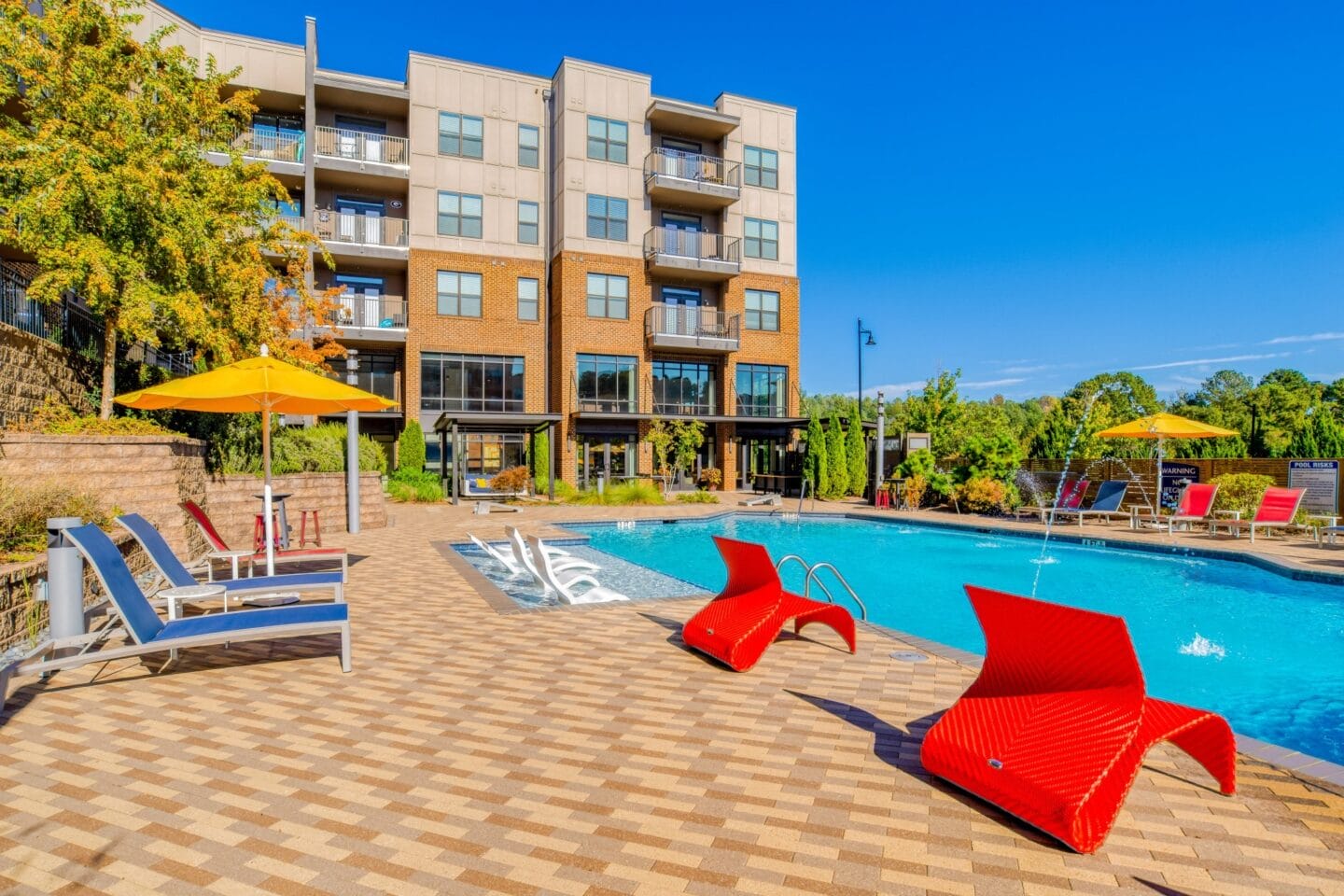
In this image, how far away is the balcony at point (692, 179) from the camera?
90.3 feet

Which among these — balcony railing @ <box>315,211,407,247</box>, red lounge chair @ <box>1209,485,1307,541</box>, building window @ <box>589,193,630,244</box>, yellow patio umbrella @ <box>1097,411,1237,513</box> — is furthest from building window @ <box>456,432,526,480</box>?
red lounge chair @ <box>1209,485,1307,541</box>

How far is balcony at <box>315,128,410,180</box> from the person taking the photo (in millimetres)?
23984

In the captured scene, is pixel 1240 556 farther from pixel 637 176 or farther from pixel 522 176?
pixel 522 176

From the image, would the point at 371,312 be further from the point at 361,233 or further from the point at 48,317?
the point at 48,317

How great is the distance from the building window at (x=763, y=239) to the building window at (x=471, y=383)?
10563 millimetres

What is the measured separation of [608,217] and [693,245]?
343 cm

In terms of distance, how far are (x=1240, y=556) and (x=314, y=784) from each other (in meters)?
14.0

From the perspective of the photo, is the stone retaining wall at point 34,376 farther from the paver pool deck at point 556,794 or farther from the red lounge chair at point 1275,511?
the red lounge chair at point 1275,511

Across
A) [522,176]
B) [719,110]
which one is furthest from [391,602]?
[719,110]

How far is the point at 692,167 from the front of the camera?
28.3 m

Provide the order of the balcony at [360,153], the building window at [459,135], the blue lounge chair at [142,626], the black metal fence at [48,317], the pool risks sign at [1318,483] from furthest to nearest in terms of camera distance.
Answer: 1. the building window at [459,135]
2. the balcony at [360,153]
3. the pool risks sign at [1318,483]
4. the black metal fence at [48,317]
5. the blue lounge chair at [142,626]

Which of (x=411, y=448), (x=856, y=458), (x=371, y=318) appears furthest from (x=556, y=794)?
(x=856, y=458)

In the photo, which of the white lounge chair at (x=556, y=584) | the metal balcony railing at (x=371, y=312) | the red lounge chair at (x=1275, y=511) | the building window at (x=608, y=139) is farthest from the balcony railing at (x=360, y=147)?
the red lounge chair at (x=1275, y=511)

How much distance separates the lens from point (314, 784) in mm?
3338
